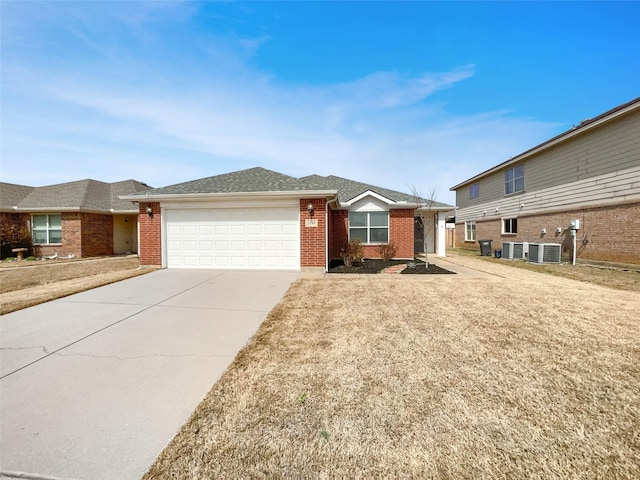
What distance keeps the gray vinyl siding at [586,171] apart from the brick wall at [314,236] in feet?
39.9

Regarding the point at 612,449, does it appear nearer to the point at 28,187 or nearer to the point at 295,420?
the point at 295,420

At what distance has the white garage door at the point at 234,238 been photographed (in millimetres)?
9555

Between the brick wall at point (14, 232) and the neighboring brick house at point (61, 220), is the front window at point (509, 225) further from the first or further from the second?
the brick wall at point (14, 232)

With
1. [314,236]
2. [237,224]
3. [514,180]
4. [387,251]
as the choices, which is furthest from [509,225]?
[237,224]

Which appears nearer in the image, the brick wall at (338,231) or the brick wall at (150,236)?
the brick wall at (150,236)

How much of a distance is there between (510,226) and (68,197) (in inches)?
1111

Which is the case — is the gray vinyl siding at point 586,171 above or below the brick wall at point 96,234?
above

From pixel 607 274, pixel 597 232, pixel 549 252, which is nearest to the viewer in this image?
Answer: pixel 607 274

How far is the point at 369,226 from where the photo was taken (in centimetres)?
1295

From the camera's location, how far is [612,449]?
1.96 metres

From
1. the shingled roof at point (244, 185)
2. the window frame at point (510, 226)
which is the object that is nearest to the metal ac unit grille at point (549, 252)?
the window frame at point (510, 226)

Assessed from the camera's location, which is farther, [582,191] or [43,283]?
[582,191]

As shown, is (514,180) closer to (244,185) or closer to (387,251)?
(387,251)

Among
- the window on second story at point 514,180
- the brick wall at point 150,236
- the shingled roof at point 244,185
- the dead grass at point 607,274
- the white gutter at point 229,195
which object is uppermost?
the window on second story at point 514,180
